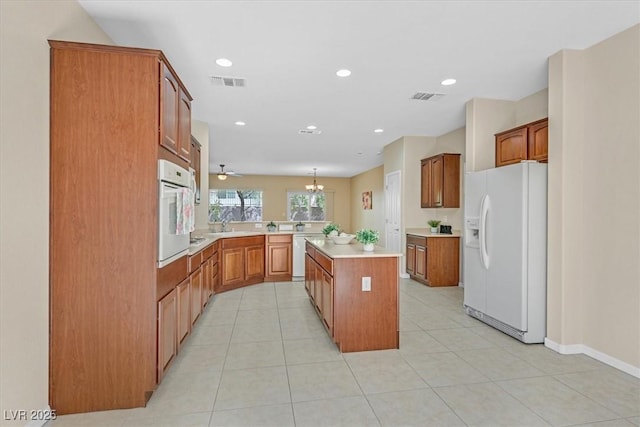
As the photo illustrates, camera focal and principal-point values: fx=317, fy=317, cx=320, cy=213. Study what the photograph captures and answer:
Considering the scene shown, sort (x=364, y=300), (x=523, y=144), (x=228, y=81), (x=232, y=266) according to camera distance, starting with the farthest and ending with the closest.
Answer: (x=232, y=266), (x=228, y=81), (x=523, y=144), (x=364, y=300)

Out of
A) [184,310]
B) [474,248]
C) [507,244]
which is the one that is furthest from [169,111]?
[474,248]

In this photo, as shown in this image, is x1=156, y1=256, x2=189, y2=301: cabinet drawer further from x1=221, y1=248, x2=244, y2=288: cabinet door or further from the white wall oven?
x1=221, y1=248, x2=244, y2=288: cabinet door

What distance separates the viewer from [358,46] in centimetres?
285

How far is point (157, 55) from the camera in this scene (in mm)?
2059

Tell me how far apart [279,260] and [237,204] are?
709cm

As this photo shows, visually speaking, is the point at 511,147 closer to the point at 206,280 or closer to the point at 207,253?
the point at 207,253

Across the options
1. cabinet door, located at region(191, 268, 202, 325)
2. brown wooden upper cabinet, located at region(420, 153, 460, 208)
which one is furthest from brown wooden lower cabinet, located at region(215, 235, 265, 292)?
brown wooden upper cabinet, located at region(420, 153, 460, 208)

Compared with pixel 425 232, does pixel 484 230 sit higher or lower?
higher

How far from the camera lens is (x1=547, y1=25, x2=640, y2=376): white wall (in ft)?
8.41

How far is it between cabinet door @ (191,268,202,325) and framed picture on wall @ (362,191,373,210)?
7.72 metres

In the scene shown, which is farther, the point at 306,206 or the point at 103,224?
the point at 306,206

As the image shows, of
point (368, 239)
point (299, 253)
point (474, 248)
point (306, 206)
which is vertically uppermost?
point (306, 206)

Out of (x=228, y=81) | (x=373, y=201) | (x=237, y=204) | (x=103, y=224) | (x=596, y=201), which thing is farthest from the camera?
(x=237, y=204)

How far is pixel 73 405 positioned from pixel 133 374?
0.38m
